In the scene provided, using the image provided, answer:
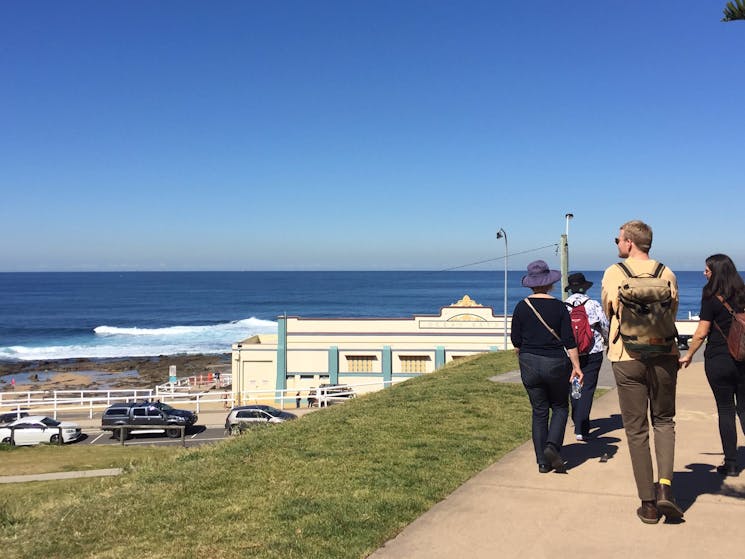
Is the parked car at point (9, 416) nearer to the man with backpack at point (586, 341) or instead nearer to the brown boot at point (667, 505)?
the man with backpack at point (586, 341)

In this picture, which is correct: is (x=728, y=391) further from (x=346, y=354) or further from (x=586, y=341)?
(x=346, y=354)

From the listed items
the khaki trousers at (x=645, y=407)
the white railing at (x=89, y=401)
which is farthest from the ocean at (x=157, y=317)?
the khaki trousers at (x=645, y=407)

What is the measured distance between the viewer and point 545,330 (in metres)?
5.35

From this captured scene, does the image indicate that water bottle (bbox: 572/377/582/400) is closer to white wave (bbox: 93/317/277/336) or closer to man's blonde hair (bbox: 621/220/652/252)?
man's blonde hair (bbox: 621/220/652/252)

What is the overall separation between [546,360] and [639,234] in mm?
1422

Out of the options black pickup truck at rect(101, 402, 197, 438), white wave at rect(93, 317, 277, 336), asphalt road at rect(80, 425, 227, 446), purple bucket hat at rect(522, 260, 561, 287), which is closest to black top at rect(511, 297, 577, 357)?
purple bucket hat at rect(522, 260, 561, 287)

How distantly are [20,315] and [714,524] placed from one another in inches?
4461

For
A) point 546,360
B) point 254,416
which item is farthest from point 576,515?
point 254,416

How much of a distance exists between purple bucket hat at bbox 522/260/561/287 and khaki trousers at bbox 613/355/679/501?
53.4 inches

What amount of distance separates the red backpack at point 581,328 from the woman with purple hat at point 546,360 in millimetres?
1313

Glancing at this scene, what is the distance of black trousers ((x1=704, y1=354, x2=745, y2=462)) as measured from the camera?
17.3 ft

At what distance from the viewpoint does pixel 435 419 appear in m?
7.90

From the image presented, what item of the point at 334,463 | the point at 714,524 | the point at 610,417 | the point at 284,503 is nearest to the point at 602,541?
the point at 714,524

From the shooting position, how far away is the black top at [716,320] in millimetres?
5160
